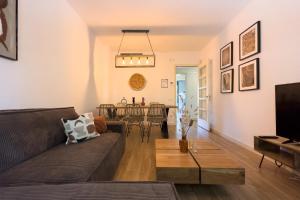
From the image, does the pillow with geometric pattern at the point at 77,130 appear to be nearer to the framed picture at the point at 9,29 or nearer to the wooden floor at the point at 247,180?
the wooden floor at the point at 247,180

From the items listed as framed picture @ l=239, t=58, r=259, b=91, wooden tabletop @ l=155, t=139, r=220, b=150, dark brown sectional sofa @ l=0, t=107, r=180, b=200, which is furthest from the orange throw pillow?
framed picture @ l=239, t=58, r=259, b=91

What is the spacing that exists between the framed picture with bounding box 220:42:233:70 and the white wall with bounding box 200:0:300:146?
0.52 feet

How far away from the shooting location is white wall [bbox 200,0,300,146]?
2.79 meters

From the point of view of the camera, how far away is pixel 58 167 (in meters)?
1.65

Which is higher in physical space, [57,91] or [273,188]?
[57,91]

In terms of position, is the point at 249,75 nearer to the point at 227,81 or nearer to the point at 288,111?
the point at 227,81

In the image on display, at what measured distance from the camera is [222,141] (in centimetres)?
473

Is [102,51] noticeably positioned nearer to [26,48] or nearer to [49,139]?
[26,48]

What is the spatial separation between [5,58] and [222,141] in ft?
13.6

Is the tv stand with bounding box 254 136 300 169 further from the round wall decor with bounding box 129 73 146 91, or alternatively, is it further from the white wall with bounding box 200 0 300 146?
the round wall decor with bounding box 129 73 146 91

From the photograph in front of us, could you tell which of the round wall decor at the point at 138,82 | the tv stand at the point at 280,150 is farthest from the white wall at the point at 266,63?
the round wall decor at the point at 138,82

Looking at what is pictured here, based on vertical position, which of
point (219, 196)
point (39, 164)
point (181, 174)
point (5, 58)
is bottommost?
Result: point (219, 196)

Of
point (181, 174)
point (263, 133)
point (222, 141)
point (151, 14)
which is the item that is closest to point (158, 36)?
point (151, 14)

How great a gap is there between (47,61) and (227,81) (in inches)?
147
